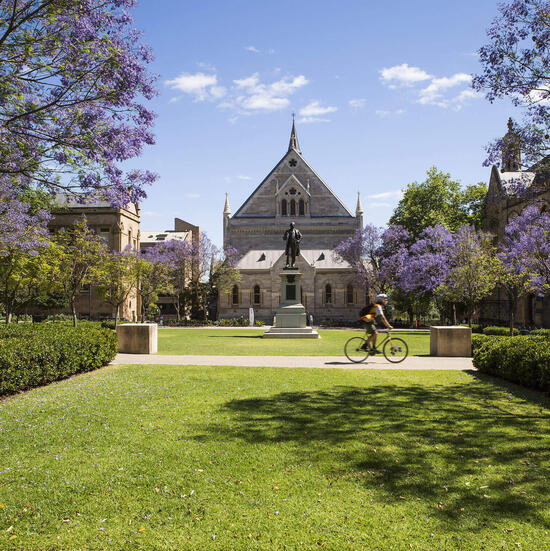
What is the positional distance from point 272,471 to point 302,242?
56986 millimetres

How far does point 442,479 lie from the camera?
17.7 ft

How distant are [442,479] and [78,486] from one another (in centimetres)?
398

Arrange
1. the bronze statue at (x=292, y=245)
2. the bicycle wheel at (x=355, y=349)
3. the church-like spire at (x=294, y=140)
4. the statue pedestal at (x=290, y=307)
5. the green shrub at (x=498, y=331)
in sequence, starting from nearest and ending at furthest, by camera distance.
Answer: the bicycle wheel at (x=355, y=349), the green shrub at (x=498, y=331), the statue pedestal at (x=290, y=307), the bronze statue at (x=292, y=245), the church-like spire at (x=294, y=140)

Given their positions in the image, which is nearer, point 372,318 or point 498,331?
point 372,318

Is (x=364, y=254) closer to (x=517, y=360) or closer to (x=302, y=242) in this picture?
(x=302, y=242)

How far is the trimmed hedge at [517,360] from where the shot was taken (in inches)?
417

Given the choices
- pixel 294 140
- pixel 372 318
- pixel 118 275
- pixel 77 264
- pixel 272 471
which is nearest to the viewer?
pixel 272 471

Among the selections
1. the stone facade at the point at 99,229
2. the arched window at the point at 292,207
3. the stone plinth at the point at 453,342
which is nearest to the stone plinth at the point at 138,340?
the stone plinth at the point at 453,342

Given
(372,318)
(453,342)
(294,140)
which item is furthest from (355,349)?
(294,140)

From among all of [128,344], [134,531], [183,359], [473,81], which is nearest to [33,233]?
[128,344]

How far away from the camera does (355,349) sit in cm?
1546

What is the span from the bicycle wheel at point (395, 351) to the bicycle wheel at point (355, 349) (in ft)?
2.36

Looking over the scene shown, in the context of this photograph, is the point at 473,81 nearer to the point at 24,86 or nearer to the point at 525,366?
the point at 525,366

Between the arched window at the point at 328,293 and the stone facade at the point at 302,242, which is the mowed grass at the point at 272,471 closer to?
the stone facade at the point at 302,242
